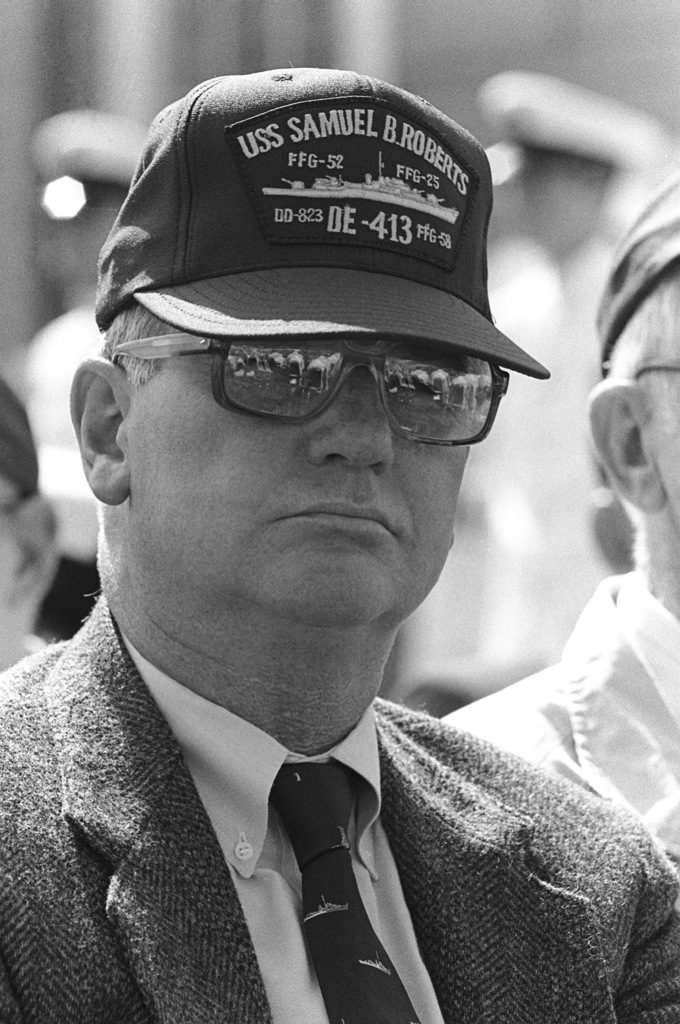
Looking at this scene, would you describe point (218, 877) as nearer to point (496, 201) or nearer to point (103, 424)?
point (103, 424)

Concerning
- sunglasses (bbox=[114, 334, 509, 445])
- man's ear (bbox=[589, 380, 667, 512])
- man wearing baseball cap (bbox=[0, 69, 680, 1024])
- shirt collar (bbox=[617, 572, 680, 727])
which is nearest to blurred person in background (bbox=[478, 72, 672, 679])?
man's ear (bbox=[589, 380, 667, 512])

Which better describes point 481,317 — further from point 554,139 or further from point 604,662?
point 554,139

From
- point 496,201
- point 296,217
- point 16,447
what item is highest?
point 496,201

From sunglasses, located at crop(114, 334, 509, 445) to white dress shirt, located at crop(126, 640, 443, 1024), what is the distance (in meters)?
0.40

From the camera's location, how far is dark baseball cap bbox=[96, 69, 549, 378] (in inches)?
83.1

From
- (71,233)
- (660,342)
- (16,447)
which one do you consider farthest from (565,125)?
(660,342)

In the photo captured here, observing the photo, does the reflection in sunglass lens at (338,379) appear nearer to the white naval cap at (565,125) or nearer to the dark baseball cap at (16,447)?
the dark baseball cap at (16,447)

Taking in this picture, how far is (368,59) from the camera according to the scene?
10.1 m

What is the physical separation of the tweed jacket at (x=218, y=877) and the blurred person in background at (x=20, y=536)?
143 cm

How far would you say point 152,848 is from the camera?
200 centimetres

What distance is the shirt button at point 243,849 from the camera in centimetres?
210

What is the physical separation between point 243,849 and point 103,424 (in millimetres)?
612

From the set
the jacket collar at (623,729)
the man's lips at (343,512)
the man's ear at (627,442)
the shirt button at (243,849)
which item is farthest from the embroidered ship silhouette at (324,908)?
the man's ear at (627,442)

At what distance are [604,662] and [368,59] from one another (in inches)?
311
